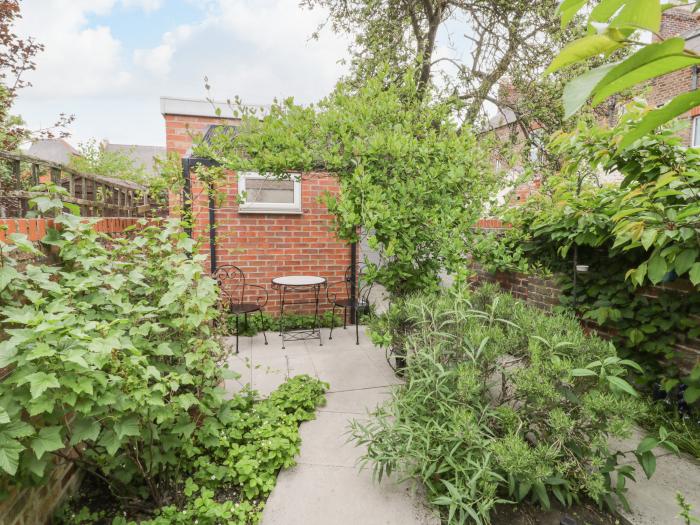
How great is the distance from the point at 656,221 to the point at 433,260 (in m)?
1.78

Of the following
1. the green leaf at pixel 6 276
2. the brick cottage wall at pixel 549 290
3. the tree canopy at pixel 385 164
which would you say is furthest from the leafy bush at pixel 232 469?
the brick cottage wall at pixel 549 290

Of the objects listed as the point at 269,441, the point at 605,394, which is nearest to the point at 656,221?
the point at 605,394

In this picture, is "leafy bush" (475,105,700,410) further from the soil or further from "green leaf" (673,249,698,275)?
the soil

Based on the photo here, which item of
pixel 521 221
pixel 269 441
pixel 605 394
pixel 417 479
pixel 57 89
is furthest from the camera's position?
pixel 57 89

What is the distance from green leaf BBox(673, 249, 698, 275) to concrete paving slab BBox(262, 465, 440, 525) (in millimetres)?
1853

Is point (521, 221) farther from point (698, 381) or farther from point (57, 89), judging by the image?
point (57, 89)

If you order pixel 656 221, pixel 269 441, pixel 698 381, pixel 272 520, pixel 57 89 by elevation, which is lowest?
pixel 272 520

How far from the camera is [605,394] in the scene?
1.91m

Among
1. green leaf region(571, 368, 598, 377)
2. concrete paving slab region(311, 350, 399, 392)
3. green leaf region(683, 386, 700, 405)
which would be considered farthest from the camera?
concrete paving slab region(311, 350, 399, 392)

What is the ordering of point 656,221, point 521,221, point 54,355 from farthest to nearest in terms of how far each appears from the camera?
point 521,221
point 656,221
point 54,355

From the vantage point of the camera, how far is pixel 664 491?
2.14m

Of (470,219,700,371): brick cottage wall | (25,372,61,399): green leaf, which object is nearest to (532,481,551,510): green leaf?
(470,219,700,371): brick cottage wall

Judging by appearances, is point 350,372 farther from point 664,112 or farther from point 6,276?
point 664,112

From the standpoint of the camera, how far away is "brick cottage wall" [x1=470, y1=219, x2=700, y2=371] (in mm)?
2766
